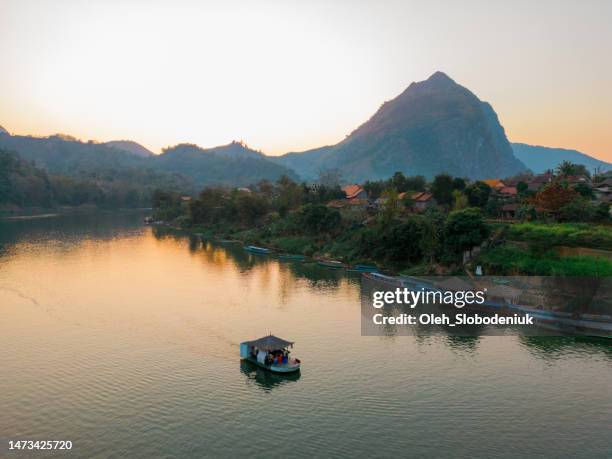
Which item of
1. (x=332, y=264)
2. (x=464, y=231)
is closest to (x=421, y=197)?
(x=332, y=264)

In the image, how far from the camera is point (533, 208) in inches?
2689

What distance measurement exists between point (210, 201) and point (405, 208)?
229ft

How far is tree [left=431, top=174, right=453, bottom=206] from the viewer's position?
8750 centimetres

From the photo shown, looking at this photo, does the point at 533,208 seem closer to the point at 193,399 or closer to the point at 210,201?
the point at 193,399

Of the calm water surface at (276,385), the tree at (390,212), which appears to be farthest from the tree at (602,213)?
the tree at (390,212)

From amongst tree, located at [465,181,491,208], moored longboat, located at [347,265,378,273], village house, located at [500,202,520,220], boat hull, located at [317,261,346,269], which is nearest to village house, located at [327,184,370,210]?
tree, located at [465,181,491,208]

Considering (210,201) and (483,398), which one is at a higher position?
(210,201)

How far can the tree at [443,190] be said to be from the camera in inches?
3445

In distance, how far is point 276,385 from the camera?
32719 mm

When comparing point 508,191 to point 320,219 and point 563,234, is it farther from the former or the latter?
point 563,234

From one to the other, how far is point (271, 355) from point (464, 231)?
35470 millimetres

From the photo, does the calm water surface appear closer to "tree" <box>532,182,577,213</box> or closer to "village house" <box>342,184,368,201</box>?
"tree" <box>532,182,577,213</box>

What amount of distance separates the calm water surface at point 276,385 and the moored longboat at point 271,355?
82 cm

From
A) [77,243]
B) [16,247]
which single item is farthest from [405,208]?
[16,247]
